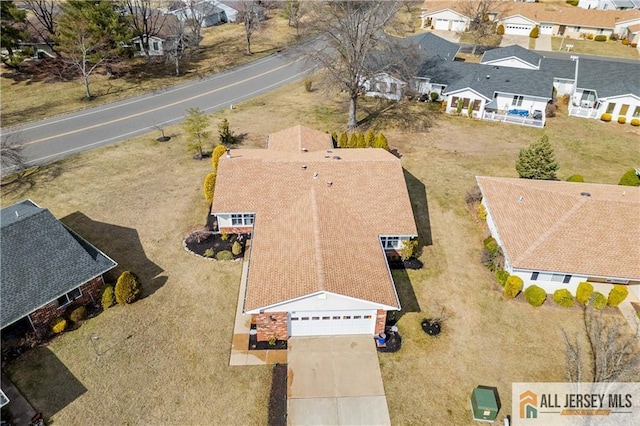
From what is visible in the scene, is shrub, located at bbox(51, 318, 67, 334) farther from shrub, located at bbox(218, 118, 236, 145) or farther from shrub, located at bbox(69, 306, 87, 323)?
shrub, located at bbox(218, 118, 236, 145)

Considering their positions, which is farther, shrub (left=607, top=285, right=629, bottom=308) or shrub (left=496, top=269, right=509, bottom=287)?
shrub (left=496, top=269, right=509, bottom=287)

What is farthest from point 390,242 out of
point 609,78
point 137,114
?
point 609,78

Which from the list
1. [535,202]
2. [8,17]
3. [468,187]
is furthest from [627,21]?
[8,17]

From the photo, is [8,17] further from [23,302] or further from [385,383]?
[385,383]

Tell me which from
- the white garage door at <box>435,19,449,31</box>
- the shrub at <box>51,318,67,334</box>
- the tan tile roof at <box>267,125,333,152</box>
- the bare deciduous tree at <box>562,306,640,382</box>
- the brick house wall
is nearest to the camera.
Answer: the bare deciduous tree at <box>562,306,640,382</box>

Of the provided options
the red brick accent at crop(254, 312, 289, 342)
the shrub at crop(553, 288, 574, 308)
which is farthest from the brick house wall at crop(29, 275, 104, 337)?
Result: the shrub at crop(553, 288, 574, 308)

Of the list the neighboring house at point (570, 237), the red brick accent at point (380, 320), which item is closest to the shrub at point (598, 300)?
the neighboring house at point (570, 237)
